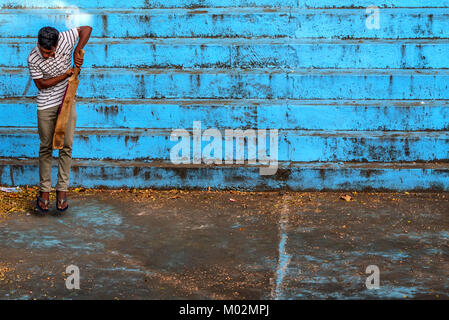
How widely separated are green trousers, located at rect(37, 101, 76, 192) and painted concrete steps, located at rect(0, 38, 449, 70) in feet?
3.97

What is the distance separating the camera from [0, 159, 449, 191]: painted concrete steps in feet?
23.2

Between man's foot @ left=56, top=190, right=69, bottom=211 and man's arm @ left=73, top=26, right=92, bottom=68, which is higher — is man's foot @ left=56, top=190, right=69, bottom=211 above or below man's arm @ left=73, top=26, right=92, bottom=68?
below

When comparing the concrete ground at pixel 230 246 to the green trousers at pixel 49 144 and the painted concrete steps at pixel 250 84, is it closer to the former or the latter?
the green trousers at pixel 49 144

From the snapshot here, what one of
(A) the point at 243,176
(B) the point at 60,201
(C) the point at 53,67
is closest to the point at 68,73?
(C) the point at 53,67

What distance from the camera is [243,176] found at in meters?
7.21

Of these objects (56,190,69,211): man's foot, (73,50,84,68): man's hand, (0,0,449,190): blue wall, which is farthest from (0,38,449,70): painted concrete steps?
(56,190,69,211): man's foot

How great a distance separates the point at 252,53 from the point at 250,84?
1.15 feet

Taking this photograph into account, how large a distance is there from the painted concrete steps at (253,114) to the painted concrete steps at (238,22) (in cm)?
76

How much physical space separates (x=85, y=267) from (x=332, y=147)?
338cm

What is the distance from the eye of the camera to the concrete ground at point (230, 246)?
444 centimetres

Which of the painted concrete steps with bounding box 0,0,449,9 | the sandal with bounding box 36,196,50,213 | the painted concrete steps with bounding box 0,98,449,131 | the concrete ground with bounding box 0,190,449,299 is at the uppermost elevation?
the painted concrete steps with bounding box 0,0,449,9

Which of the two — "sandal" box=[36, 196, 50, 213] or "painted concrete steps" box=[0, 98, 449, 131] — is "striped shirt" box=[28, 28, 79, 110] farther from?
"painted concrete steps" box=[0, 98, 449, 131]

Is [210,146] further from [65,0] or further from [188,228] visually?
[65,0]

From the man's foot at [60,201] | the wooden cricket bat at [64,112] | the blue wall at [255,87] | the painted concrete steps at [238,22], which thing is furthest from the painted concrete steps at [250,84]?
the man's foot at [60,201]
